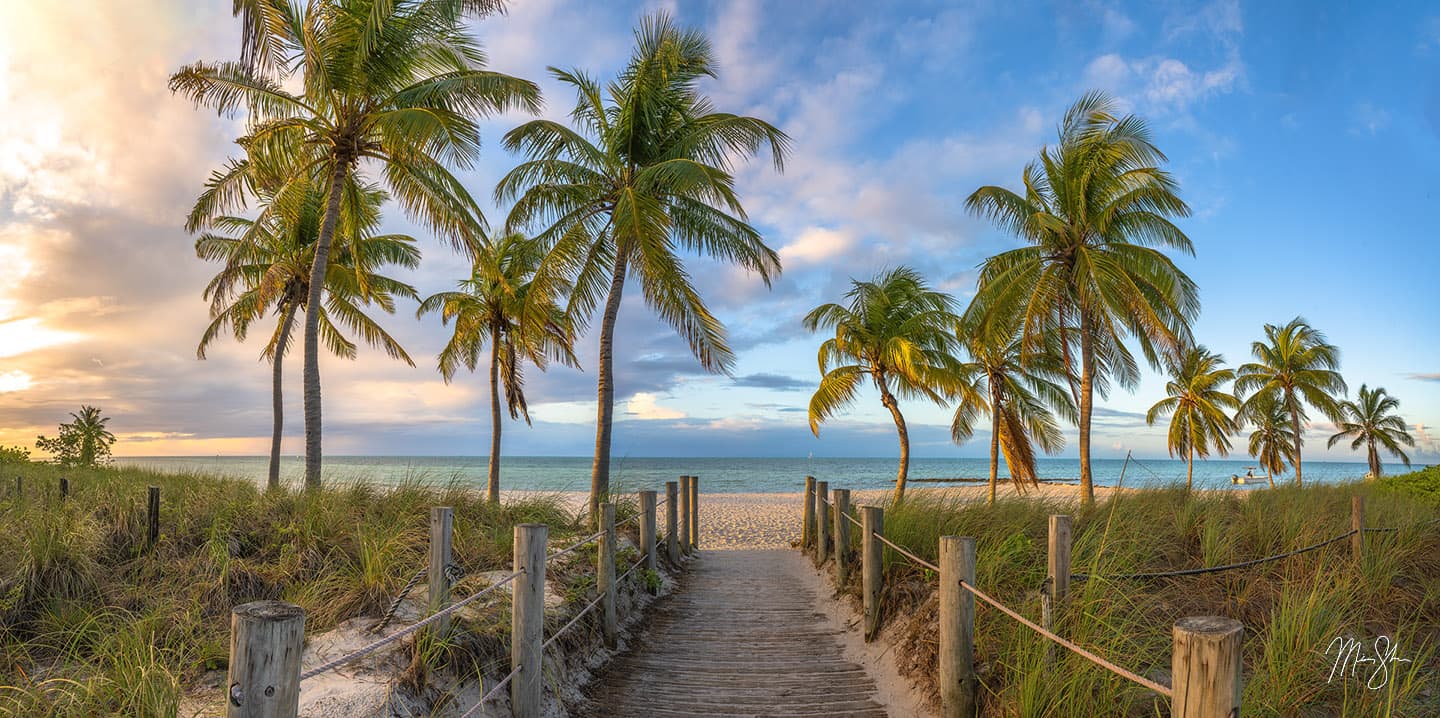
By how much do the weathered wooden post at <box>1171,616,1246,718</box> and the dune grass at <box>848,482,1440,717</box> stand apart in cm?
162

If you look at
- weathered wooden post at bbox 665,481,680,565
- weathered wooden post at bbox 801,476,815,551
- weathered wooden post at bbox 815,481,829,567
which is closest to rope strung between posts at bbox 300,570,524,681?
weathered wooden post at bbox 665,481,680,565

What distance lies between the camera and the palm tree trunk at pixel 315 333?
1112cm

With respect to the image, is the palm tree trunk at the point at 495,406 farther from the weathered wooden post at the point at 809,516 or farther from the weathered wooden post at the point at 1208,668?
the weathered wooden post at the point at 1208,668

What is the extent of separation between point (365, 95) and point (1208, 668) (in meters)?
12.7

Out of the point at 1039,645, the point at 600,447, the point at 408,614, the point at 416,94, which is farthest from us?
the point at 600,447

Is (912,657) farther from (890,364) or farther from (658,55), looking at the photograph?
(890,364)

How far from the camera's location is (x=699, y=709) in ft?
17.6

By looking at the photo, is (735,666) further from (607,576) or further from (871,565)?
(871,565)

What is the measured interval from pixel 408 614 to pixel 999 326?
45.6 feet

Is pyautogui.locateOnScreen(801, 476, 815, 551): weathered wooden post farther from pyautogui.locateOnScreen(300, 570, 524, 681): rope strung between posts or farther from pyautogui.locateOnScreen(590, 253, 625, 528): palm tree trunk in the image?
pyautogui.locateOnScreen(300, 570, 524, 681): rope strung between posts

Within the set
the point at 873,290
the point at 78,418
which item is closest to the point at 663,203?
the point at 873,290

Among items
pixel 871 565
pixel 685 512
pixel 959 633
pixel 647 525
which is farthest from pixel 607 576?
pixel 685 512

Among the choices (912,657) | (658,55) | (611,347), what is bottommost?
(912,657)

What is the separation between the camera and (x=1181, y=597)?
5.72m
